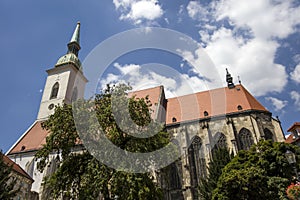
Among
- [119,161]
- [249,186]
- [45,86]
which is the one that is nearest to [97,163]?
[119,161]

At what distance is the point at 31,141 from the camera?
2561cm

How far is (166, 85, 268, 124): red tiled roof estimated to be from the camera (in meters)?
22.5

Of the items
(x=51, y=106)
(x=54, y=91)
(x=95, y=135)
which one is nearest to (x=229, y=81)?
(x=95, y=135)

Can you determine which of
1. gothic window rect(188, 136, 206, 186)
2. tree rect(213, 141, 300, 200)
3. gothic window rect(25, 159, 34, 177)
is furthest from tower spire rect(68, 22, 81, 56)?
tree rect(213, 141, 300, 200)

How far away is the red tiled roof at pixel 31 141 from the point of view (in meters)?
24.5

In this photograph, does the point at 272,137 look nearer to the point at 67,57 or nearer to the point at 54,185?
the point at 54,185

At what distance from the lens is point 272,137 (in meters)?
20.3

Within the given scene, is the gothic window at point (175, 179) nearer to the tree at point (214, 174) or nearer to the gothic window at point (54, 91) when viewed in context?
the tree at point (214, 174)

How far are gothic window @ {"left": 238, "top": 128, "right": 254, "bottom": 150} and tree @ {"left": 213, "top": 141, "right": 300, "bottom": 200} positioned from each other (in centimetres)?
617

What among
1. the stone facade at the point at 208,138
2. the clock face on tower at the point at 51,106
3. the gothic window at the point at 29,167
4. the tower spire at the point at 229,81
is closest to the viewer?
the stone facade at the point at 208,138

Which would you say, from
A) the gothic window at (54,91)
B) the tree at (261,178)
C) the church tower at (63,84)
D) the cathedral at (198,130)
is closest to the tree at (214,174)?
the tree at (261,178)

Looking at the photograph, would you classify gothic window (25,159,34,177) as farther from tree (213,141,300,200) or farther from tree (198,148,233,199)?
tree (213,141,300,200)

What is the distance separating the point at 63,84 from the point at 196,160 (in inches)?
790

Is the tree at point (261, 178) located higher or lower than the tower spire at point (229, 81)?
lower
